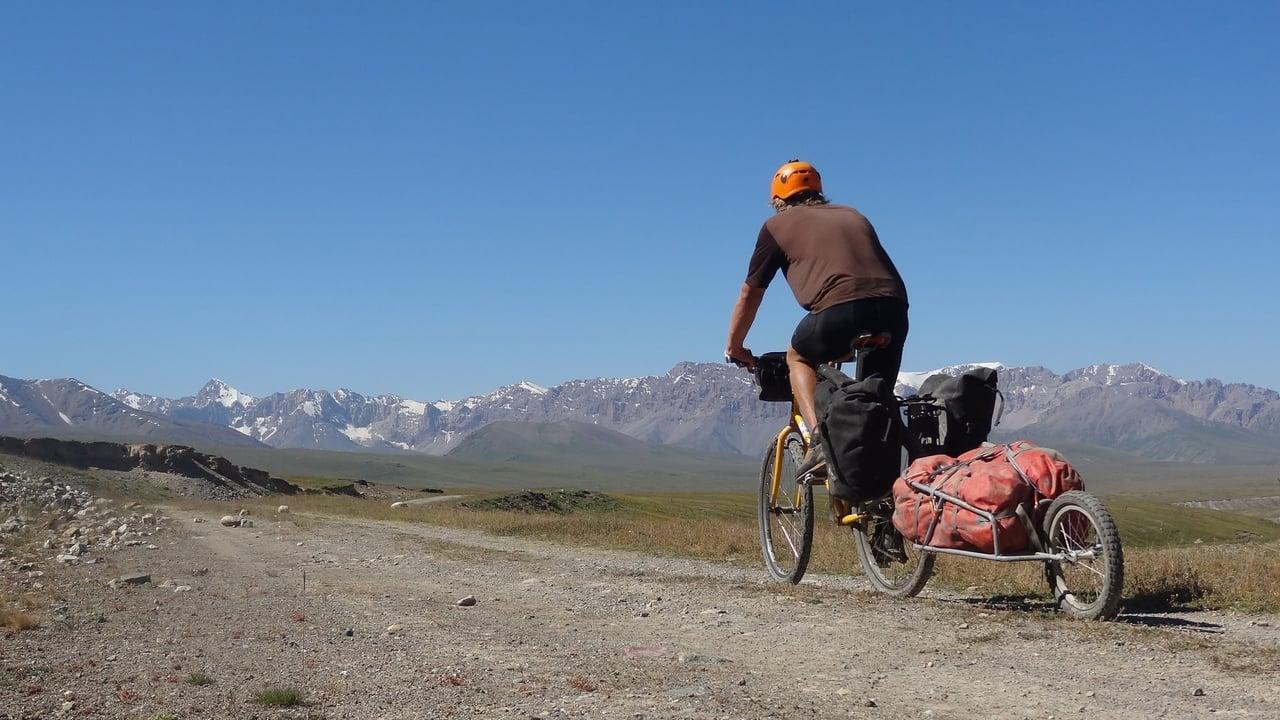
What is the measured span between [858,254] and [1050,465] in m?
1.97

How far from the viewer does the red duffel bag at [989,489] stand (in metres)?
6.31

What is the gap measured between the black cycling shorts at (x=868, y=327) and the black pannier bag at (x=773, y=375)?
1.31 metres

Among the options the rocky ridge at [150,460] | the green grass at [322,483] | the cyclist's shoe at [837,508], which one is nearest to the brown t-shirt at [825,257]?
the cyclist's shoe at [837,508]

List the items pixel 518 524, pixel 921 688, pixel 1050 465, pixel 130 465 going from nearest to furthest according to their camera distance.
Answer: pixel 921 688 < pixel 1050 465 < pixel 518 524 < pixel 130 465

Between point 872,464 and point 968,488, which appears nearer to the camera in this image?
point 968,488

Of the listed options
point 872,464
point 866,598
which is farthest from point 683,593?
point 872,464

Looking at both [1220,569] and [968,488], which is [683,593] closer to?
[968,488]

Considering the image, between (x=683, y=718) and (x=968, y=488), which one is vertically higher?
(x=968, y=488)

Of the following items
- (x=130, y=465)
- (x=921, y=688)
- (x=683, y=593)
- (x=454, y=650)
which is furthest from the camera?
(x=130, y=465)

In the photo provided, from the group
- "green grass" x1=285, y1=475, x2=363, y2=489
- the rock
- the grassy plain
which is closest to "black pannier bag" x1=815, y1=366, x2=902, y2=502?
the grassy plain

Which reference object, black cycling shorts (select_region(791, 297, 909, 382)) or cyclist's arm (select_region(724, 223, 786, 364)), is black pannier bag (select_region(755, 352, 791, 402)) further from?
black cycling shorts (select_region(791, 297, 909, 382))

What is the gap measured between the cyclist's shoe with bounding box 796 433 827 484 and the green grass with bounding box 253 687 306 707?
14.4ft

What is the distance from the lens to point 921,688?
15.4ft

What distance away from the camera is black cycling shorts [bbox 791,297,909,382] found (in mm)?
7156
